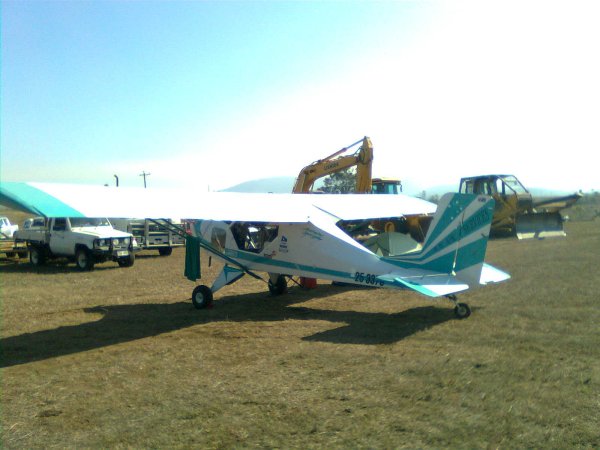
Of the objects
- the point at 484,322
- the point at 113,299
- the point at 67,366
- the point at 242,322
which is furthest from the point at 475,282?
the point at 113,299

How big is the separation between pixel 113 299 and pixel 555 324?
31.9 feet

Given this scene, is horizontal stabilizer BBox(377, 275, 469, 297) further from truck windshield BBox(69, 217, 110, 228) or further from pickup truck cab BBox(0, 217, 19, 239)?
pickup truck cab BBox(0, 217, 19, 239)

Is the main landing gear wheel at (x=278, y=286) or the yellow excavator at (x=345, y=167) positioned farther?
the yellow excavator at (x=345, y=167)

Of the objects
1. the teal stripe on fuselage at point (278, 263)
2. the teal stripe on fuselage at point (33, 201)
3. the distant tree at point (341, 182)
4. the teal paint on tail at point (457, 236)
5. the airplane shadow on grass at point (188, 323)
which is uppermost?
the distant tree at point (341, 182)

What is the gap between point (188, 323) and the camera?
9305mm

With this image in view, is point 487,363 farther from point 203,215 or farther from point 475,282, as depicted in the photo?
point 203,215

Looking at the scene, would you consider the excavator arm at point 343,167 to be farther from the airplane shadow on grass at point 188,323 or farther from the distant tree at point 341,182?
the distant tree at point 341,182

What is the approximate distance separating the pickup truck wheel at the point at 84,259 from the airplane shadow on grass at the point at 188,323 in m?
7.46

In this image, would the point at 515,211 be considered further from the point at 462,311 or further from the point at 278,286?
the point at 462,311

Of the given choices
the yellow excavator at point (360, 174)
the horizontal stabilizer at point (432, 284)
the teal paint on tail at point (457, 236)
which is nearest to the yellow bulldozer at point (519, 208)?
the yellow excavator at point (360, 174)

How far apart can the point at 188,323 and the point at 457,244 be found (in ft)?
17.2

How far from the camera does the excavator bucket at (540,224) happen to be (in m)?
22.0

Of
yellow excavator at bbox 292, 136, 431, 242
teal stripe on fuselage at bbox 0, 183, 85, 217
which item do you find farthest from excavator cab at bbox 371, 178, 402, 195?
teal stripe on fuselage at bbox 0, 183, 85, 217

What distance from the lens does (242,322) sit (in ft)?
30.4
